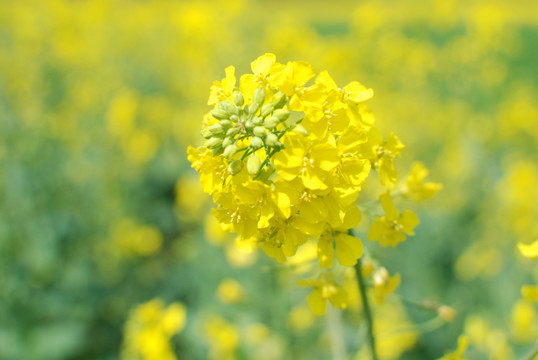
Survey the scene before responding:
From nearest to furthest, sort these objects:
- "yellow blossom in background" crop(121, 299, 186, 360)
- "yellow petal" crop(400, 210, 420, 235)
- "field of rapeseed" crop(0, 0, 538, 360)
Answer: "field of rapeseed" crop(0, 0, 538, 360), "yellow petal" crop(400, 210, 420, 235), "yellow blossom in background" crop(121, 299, 186, 360)

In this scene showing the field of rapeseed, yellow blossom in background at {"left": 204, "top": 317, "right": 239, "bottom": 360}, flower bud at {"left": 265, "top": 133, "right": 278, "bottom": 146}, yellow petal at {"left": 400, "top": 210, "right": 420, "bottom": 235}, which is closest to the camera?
flower bud at {"left": 265, "top": 133, "right": 278, "bottom": 146}

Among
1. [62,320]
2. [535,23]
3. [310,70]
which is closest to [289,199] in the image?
[310,70]

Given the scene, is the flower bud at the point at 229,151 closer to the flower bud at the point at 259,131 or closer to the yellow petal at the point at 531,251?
the flower bud at the point at 259,131

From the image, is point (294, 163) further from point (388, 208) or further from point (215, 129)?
point (388, 208)

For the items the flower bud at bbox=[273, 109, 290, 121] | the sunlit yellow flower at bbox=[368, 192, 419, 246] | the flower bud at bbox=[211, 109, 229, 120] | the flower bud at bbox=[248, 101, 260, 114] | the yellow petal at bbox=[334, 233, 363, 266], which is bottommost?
the yellow petal at bbox=[334, 233, 363, 266]

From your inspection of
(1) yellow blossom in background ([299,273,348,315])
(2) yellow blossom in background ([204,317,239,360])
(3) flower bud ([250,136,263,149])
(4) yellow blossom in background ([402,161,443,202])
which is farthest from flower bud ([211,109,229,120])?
(2) yellow blossom in background ([204,317,239,360])

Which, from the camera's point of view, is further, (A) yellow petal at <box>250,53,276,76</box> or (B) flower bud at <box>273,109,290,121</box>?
(A) yellow petal at <box>250,53,276,76</box>

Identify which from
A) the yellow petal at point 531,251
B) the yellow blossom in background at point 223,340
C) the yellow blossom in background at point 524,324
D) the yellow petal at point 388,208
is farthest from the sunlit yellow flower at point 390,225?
the yellow blossom in background at point 223,340

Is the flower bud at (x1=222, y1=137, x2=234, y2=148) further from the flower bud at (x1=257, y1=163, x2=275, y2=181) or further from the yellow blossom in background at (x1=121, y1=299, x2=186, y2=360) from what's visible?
the yellow blossom in background at (x1=121, y1=299, x2=186, y2=360)
